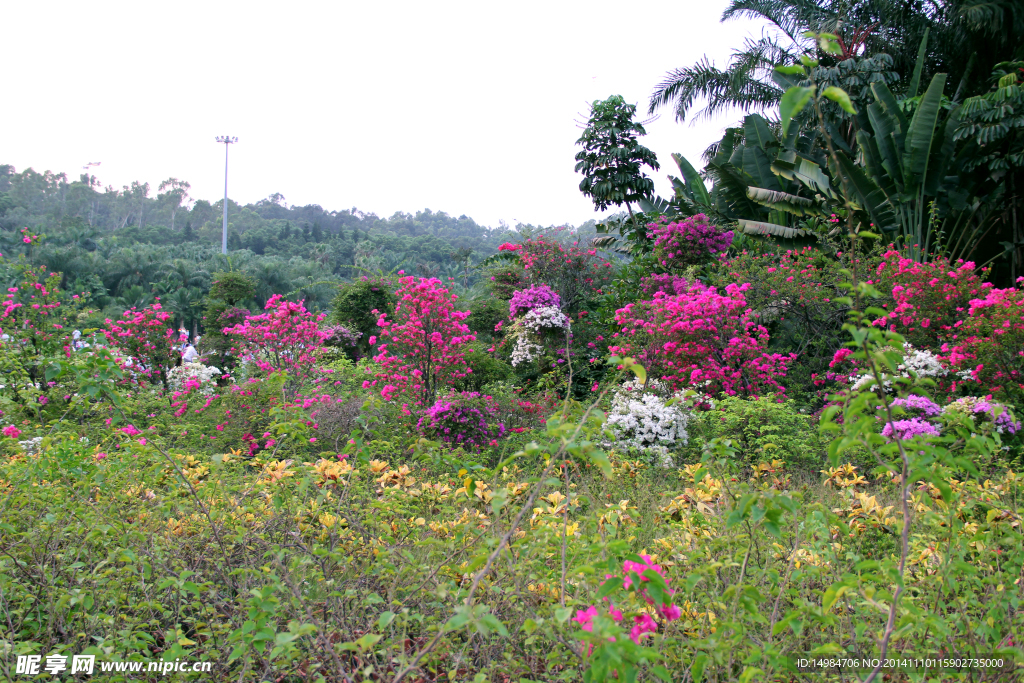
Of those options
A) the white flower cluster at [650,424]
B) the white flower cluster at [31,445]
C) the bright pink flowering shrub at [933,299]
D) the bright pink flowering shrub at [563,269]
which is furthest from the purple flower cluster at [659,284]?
the white flower cluster at [31,445]

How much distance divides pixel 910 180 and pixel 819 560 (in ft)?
32.9

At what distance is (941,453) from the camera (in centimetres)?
173

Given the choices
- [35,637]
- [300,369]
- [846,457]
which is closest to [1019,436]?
[846,457]

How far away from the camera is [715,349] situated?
24.0ft

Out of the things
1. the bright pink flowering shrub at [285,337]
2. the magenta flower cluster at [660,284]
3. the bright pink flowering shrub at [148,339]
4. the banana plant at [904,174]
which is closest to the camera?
the bright pink flowering shrub at [285,337]

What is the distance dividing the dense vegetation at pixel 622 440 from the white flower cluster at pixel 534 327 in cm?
8

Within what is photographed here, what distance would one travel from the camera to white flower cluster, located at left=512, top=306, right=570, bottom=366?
10469 mm

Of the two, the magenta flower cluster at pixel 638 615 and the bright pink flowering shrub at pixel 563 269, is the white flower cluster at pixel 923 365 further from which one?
the bright pink flowering shrub at pixel 563 269

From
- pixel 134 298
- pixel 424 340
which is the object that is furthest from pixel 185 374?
pixel 134 298

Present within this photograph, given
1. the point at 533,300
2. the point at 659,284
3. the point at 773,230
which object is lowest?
the point at 533,300

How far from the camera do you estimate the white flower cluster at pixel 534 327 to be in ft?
34.3

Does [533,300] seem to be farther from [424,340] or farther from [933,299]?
[933,299]

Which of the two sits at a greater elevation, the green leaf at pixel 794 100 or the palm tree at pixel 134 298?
the green leaf at pixel 794 100

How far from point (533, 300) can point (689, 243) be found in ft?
9.47
